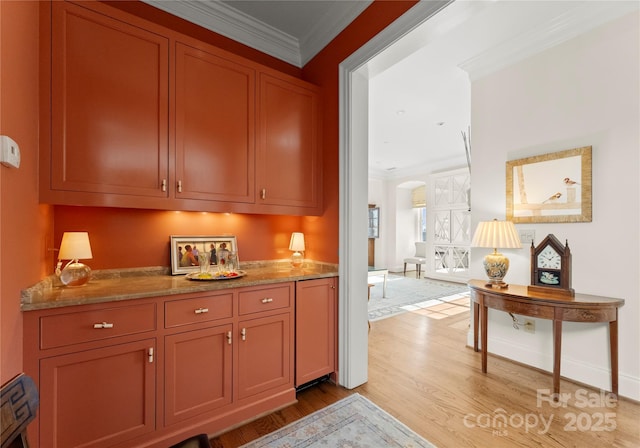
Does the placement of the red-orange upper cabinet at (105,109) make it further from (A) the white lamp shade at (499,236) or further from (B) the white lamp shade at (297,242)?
(A) the white lamp shade at (499,236)

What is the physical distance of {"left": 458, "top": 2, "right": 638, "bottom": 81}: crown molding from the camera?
216 cm

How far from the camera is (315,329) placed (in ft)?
7.25

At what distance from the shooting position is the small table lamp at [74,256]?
160cm

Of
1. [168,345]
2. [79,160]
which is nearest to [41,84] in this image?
[79,160]

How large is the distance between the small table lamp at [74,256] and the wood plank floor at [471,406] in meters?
1.27

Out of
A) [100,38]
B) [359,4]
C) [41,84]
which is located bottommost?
[41,84]

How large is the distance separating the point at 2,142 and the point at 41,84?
0.66m

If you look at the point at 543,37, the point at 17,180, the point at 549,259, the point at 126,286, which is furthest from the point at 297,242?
the point at 543,37

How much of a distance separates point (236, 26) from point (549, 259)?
336 centimetres

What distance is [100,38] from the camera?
1628 millimetres

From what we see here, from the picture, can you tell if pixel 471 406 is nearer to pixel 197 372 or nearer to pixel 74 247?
pixel 197 372

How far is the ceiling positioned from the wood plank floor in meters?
2.58

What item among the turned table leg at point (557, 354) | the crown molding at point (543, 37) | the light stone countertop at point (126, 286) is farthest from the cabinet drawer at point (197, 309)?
the crown molding at point (543, 37)

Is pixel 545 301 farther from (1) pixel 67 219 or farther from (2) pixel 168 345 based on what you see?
(1) pixel 67 219
